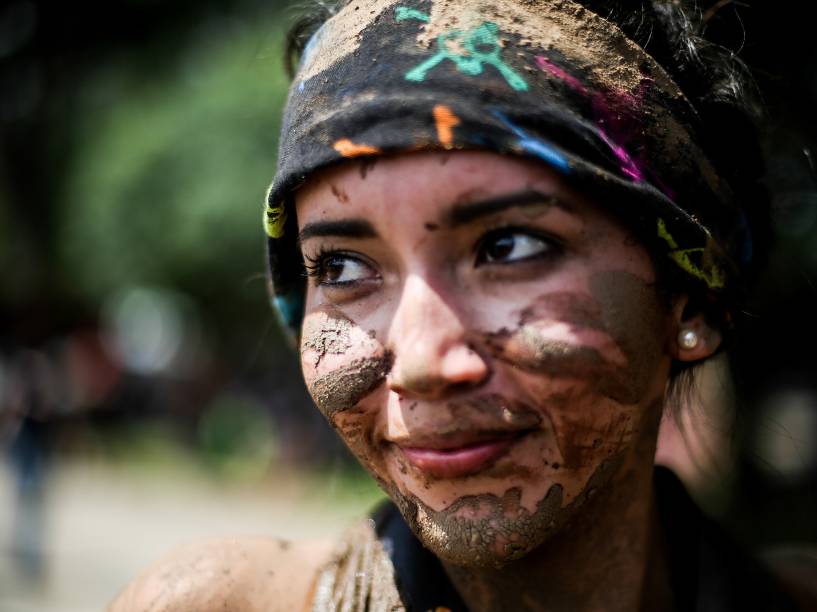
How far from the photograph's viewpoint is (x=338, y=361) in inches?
64.9

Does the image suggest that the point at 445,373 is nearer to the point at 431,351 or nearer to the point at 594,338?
the point at 431,351

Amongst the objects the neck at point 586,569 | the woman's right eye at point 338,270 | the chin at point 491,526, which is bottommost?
the neck at point 586,569

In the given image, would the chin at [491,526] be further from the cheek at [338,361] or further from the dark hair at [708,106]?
the dark hair at [708,106]

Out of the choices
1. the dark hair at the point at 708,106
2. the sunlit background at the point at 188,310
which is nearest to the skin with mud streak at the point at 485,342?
the dark hair at the point at 708,106

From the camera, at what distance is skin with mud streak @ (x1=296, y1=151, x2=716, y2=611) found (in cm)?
151

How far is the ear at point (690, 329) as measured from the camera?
1780 millimetres

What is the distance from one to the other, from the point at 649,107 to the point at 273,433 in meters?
13.2

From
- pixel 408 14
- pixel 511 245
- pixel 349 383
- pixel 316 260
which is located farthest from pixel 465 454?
pixel 408 14

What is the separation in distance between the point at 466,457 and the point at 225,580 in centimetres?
61

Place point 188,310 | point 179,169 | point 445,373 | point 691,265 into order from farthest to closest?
point 188,310 → point 179,169 → point 691,265 → point 445,373

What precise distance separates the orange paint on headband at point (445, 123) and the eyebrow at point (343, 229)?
21 centimetres

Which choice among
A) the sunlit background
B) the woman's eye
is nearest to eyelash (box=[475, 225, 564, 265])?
the woman's eye

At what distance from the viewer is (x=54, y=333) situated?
57.7 ft

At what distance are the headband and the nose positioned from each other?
0.86ft
